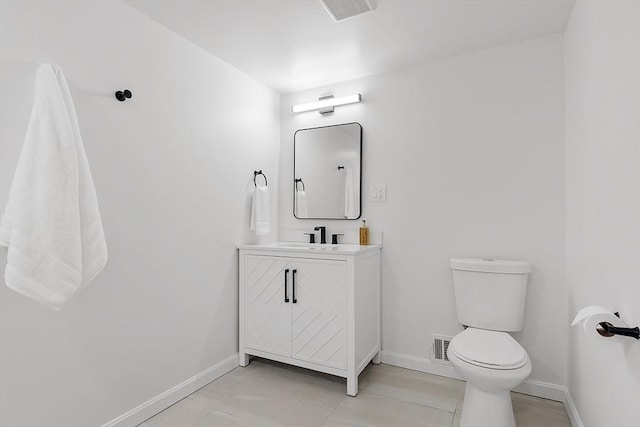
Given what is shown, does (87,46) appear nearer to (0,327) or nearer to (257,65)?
(257,65)

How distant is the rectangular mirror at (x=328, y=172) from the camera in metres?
2.72

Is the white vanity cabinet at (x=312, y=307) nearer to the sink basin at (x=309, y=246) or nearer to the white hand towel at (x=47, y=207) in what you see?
the sink basin at (x=309, y=246)

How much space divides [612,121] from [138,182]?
2149 mm

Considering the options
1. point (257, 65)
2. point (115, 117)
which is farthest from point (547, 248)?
point (115, 117)

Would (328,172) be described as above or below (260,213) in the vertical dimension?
above

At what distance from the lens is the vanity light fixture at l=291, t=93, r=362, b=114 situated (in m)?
2.69

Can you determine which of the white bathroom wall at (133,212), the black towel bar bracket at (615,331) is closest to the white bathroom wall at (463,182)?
the white bathroom wall at (133,212)

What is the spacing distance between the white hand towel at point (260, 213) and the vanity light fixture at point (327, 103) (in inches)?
30.9

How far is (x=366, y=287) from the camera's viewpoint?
233 cm

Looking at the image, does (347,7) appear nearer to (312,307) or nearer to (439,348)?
(312,307)

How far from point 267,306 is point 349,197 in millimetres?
1038

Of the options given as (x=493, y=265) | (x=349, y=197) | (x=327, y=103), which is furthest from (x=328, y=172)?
(x=493, y=265)

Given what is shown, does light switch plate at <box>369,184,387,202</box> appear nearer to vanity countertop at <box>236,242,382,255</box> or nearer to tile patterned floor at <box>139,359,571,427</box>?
vanity countertop at <box>236,242,382,255</box>

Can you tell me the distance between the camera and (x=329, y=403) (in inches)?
80.6
